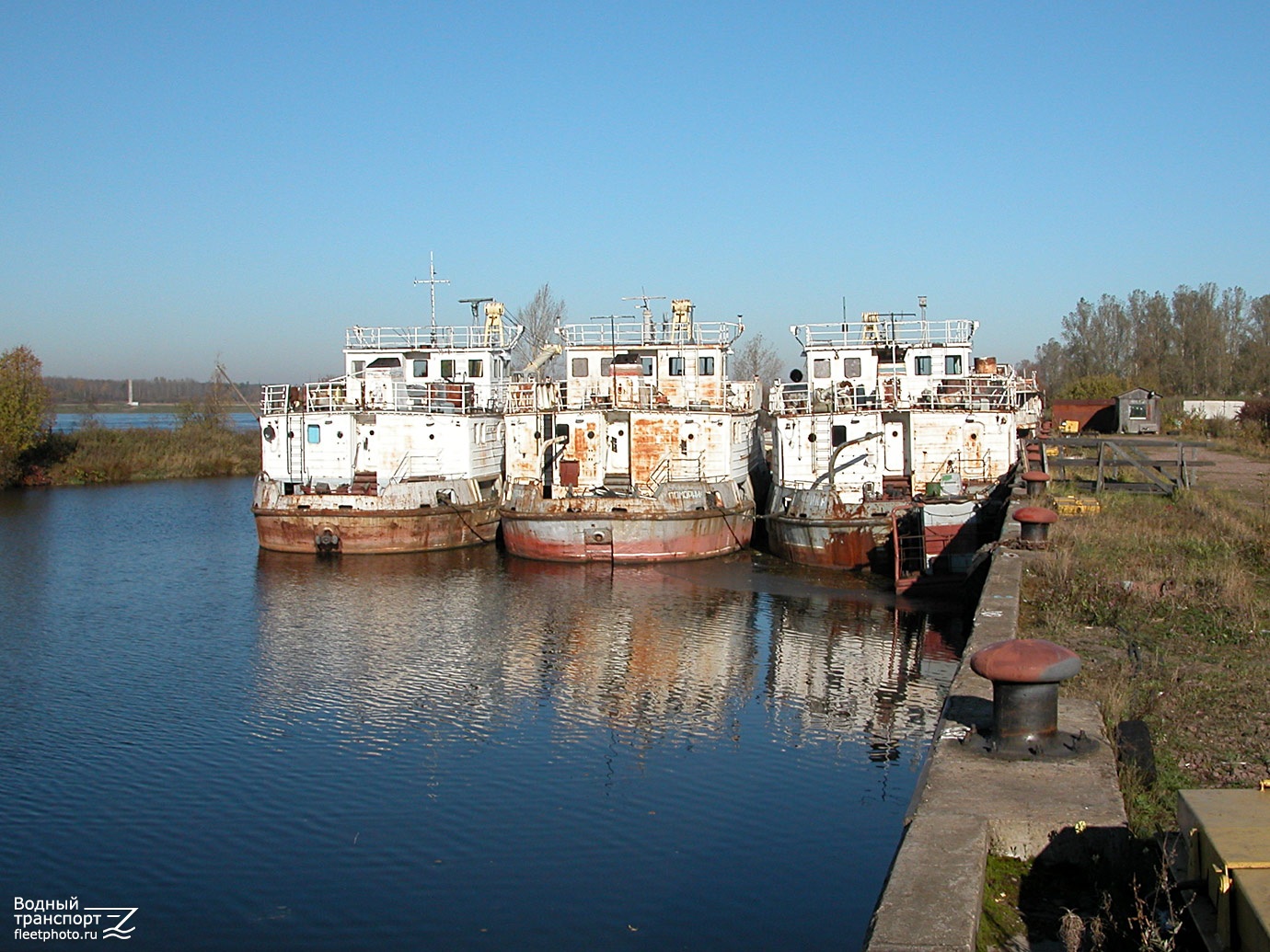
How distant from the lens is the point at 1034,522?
675 inches

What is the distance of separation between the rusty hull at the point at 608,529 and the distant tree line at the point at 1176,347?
43755 millimetres

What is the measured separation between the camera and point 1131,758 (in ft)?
26.3

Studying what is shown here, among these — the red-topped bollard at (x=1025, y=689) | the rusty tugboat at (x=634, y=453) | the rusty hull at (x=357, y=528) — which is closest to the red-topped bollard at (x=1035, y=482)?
the rusty tugboat at (x=634, y=453)

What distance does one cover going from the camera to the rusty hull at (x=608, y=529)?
2684 centimetres

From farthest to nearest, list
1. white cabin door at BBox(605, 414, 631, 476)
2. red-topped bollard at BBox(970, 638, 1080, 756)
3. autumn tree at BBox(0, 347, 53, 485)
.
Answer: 1. autumn tree at BBox(0, 347, 53, 485)
2. white cabin door at BBox(605, 414, 631, 476)
3. red-topped bollard at BBox(970, 638, 1080, 756)

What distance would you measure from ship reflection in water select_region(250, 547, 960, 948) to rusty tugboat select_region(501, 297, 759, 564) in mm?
1695

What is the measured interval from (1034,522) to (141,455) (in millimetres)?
50791

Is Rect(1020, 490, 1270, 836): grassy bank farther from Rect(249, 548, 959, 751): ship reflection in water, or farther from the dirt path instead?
the dirt path

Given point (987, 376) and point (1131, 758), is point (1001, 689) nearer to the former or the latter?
point (1131, 758)
